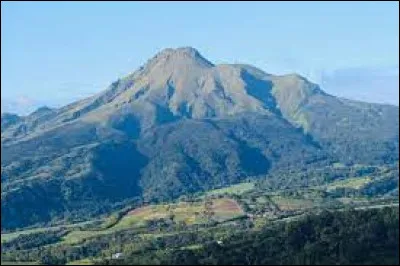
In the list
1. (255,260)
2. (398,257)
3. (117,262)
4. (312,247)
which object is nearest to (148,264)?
(117,262)

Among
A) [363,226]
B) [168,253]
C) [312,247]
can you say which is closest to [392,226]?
[363,226]

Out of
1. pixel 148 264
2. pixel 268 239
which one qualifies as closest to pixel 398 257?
pixel 268 239

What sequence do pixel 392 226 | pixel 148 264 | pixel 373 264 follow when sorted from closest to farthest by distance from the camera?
pixel 373 264 → pixel 148 264 → pixel 392 226

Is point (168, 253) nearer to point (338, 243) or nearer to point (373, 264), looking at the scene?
point (338, 243)

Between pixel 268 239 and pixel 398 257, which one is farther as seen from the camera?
pixel 268 239

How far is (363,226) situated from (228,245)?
3180 centimetres

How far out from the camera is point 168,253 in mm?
199375

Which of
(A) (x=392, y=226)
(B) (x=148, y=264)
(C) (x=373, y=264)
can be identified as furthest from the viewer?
(A) (x=392, y=226)

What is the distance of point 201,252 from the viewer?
624 ft

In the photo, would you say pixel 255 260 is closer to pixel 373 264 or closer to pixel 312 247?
pixel 312 247

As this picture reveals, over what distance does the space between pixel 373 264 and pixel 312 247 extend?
19431mm

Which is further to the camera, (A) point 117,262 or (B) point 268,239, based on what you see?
(B) point 268,239

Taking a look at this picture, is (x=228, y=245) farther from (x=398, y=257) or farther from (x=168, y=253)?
(x=398, y=257)

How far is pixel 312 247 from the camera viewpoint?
18412 centimetres
